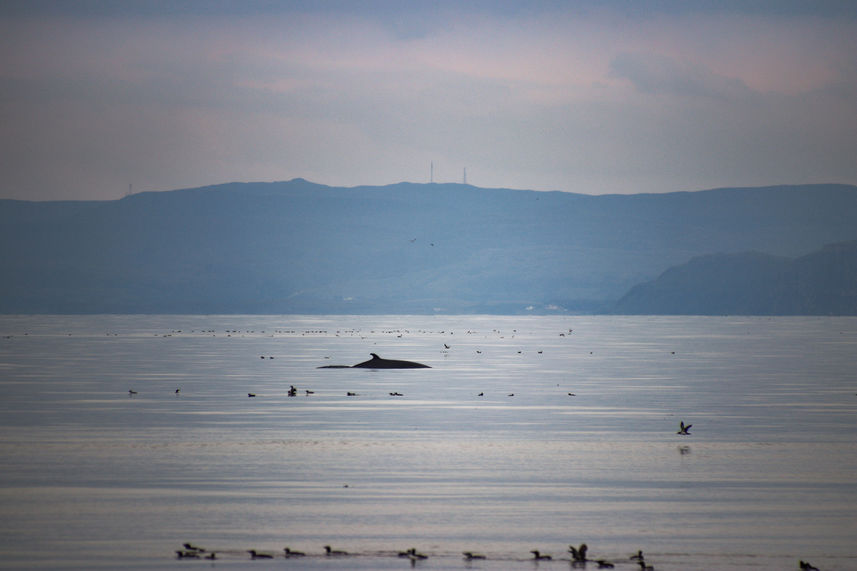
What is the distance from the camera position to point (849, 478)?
33.2 m

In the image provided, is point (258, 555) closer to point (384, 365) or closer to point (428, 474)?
point (428, 474)

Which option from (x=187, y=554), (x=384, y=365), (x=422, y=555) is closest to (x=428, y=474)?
(x=422, y=555)

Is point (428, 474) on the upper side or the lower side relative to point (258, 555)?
upper

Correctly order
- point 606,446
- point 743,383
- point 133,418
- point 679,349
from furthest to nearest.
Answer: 1. point 679,349
2. point 743,383
3. point 133,418
4. point 606,446

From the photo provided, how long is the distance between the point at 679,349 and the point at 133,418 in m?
85.2

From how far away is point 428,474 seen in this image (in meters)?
33.7

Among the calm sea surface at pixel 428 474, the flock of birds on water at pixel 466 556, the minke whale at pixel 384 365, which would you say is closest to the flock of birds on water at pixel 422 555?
the flock of birds on water at pixel 466 556

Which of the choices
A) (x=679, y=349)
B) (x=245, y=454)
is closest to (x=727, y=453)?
(x=245, y=454)

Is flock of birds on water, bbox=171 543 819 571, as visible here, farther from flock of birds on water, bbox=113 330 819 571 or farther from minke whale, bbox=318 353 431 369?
minke whale, bbox=318 353 431 369

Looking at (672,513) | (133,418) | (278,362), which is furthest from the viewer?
(278,362)

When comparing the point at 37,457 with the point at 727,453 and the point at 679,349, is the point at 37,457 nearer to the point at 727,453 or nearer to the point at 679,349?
the point at 727,453

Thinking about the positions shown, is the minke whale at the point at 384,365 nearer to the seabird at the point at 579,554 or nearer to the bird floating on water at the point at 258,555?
the bird floating on water at the point at 258,555

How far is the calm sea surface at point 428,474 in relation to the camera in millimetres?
24547

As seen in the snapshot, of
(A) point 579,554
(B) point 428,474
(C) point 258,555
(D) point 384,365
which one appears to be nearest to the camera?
(A) point 579,554
